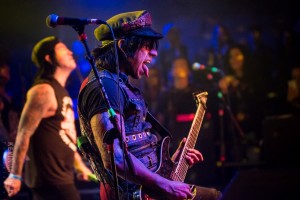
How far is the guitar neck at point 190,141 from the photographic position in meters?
3.11

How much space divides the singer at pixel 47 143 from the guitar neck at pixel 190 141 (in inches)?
60.5

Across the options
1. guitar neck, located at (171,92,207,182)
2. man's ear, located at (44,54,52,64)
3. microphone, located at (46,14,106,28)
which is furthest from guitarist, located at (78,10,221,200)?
man's ear, located at (44,54,52,64)

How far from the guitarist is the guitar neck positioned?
217mm

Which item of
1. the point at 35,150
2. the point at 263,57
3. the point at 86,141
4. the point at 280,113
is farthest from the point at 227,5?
the point at 86,141

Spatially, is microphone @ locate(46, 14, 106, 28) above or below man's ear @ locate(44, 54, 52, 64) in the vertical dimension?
above

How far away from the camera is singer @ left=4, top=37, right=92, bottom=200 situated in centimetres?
414

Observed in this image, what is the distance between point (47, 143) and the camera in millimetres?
4305

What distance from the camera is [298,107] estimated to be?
25.0 ft

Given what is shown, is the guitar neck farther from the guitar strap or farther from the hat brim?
the hat brim

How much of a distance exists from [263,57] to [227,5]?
7.13 feet

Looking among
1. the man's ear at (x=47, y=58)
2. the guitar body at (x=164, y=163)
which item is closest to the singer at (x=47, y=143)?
the man's ear at (x=47, y=58)

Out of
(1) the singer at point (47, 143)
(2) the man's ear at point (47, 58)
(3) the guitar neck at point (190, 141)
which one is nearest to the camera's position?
(3) the guitar neck at point (190, 141)

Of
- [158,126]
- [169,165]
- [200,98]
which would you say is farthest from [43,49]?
[169,165]

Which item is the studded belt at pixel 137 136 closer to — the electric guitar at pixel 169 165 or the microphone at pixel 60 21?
the electric guitar at pixel 169 165
